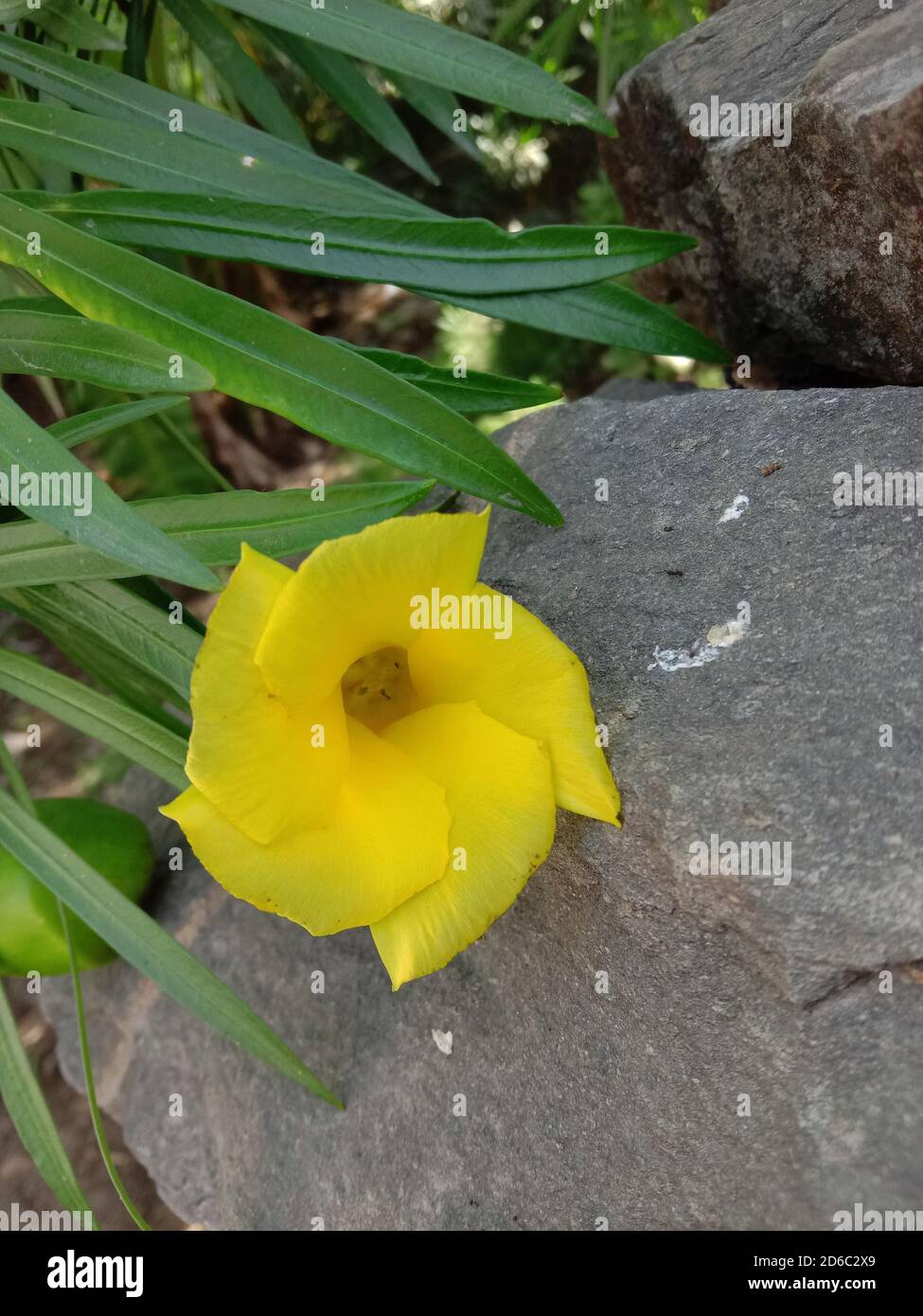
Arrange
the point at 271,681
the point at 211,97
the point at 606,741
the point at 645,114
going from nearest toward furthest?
the point at 271,681 < the point at 606,741 < the point at 645,114 < the point at 211,97

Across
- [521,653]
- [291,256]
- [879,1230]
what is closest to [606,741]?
[521,653]

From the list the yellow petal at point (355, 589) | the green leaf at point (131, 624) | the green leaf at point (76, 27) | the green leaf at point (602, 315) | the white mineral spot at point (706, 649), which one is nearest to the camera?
the yellow petal at point (355, 589)

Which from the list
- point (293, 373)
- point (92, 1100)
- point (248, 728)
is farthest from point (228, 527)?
point (92, 1100)

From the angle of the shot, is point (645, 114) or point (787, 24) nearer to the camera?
point (787, 24)

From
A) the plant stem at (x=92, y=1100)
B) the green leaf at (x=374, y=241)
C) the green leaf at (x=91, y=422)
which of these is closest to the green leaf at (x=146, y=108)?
the green leaf at (x=374, y=241)

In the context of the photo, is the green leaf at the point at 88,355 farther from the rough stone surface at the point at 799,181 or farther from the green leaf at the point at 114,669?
the rough stone surface at the point at 799,181

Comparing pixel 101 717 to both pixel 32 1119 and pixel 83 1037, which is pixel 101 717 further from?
pixel 32 1119

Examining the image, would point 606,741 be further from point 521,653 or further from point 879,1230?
point 879,1230
